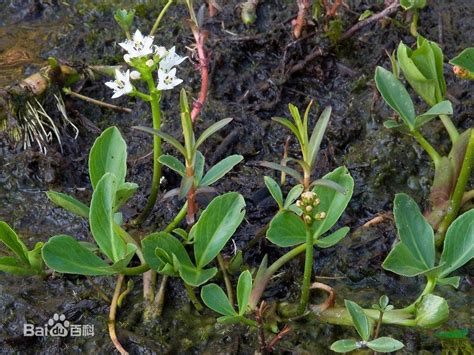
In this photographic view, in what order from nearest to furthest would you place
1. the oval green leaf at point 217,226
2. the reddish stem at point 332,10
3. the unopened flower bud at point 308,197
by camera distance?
the unopened flower bud at point 308,197
the oval green leaf at point 217,226
the reddish stem at point 332,10

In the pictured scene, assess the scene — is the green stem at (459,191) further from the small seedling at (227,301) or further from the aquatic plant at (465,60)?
the small seedling at (227,301)

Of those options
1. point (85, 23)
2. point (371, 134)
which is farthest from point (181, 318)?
point (85, 23)

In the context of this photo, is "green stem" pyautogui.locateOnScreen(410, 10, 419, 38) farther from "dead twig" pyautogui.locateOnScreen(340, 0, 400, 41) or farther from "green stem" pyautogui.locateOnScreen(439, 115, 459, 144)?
"green stem" pyautogui.locateOnScreen(439, 115, 459, 144)

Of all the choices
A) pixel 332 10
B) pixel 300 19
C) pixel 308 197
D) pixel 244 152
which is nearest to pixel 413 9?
pixel 332 10

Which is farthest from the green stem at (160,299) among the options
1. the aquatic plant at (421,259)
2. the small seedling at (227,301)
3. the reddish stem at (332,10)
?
the reddish stem at (332,10)

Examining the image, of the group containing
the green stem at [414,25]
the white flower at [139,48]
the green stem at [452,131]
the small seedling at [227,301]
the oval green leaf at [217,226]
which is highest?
the white flower at [139,48]

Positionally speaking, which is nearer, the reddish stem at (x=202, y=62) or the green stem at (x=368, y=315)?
the green stem at (x=368, y=315)

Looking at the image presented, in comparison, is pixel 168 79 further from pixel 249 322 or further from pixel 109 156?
pixel 249 322
